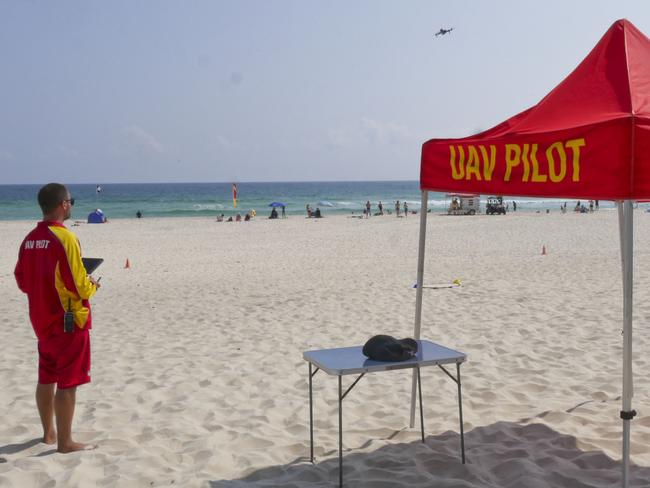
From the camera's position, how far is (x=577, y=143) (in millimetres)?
3193

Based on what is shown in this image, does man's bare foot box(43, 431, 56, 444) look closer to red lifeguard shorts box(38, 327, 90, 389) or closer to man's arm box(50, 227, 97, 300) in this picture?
red lifeguard shorts box(38, 327, 90, 389)

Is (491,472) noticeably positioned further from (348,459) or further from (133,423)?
(133,423)

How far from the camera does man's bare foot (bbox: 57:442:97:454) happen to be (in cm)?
399

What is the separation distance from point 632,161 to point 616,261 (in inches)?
467

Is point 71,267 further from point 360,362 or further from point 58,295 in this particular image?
point 360,362

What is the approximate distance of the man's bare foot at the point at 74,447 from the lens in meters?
3.99

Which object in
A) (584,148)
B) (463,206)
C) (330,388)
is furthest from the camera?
(463,206)

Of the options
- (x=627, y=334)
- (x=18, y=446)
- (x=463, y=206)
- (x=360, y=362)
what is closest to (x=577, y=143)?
(x=627, y=334)

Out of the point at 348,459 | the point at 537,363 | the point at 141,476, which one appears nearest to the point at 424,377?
the point at 537,363

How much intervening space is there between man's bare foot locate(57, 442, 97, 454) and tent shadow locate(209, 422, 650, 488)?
3.09 ft

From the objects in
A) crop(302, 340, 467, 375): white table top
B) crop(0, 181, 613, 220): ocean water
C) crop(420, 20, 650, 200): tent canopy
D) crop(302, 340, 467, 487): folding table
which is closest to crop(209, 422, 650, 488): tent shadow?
crop(302, 340, 467, 487): folding table

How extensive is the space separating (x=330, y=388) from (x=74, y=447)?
2.08m

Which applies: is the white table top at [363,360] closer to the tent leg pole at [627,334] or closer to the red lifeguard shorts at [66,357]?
the tent leg pole at [627,334]

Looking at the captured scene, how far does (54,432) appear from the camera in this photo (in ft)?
13.8
